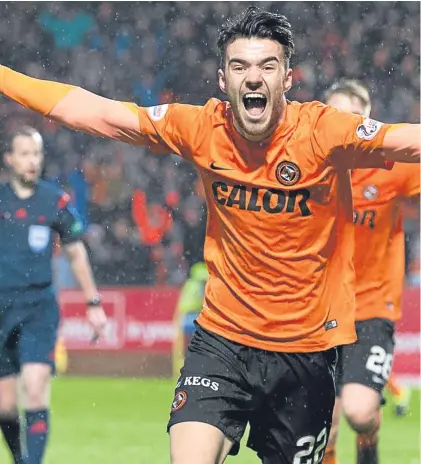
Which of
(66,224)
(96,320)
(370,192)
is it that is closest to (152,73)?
(66,224)

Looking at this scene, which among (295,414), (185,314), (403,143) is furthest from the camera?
(185,314)

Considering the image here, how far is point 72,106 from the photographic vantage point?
4379 mm

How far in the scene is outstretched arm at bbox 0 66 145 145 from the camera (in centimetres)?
437

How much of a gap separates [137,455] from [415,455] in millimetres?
1920

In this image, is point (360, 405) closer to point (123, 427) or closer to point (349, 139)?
point (349, 139)

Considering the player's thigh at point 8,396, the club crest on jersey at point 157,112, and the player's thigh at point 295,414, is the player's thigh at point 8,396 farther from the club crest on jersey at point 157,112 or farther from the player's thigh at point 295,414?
the club crest on jersey at point 157,112

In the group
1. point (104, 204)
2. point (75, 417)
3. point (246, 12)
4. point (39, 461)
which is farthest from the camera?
point (104, 204)

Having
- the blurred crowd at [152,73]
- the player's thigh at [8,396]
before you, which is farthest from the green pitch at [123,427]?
the blurred crowd at [152,73]

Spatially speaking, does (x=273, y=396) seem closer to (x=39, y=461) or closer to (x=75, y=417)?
(x=39, y=461)

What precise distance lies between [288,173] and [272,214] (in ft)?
0.52

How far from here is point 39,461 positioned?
22.1 ft

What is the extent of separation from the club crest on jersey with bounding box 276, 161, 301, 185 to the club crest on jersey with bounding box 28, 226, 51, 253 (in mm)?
3188

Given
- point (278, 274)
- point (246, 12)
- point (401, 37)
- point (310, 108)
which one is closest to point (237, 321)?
point (278, 274)

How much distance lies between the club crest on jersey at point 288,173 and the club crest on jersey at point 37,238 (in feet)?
10.5
